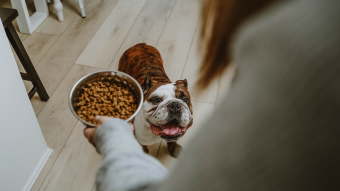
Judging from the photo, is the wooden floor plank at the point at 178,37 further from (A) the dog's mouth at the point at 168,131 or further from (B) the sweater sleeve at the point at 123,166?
(B) the sweater sleeve at the point at 123,166

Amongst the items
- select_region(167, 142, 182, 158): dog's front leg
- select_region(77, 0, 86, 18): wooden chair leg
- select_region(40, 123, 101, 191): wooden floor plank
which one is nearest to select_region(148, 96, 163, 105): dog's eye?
select_region(167, 142, 182, 158): dog's front leg

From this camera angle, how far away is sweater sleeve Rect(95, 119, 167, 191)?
0.72 metres

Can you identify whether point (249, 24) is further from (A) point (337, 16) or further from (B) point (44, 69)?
(B) point (44, 69)

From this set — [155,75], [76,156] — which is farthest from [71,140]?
[155,75]

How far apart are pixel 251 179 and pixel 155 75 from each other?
4.51 ft

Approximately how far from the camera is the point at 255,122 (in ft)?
1.05

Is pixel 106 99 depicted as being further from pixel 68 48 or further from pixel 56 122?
pixel 68 48

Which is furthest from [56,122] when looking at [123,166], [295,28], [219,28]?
[295,28]

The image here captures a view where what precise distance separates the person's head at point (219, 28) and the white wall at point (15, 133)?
1.02m

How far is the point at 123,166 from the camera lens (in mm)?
743

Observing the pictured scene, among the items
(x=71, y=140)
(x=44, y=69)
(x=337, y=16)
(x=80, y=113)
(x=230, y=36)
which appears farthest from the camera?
(x=44, y=69)

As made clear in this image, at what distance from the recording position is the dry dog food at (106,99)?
127 centimetres

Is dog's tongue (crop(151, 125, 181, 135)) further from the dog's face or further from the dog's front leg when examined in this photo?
the dog's front leg

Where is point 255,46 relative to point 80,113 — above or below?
above
